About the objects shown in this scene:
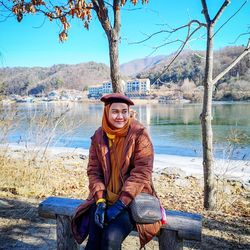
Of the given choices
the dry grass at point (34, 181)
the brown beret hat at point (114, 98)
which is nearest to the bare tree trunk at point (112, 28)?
the brown beret hat at point (114, 98)

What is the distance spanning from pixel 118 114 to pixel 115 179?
1.73ft

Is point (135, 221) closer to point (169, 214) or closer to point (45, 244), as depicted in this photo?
point (169, 214)

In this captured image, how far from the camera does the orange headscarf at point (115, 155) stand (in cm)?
224

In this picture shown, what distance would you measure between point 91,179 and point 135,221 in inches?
20.2

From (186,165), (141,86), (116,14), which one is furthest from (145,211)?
(186,165)

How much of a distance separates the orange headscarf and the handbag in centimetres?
22

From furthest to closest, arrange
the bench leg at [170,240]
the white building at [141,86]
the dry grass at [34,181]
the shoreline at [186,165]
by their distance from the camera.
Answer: the shoreline at [186,165]
the dry grass at [34,181]
the white building at [141,86]
the bench leg at [170,240]

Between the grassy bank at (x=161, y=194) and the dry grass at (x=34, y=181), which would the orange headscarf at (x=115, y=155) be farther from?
the dry grass at (x=34, y=181)

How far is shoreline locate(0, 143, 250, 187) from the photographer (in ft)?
20.3

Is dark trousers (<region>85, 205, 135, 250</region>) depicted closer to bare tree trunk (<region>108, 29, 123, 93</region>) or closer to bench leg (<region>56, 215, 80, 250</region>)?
bench leg (<region>56, 215, 80, 250</region>)

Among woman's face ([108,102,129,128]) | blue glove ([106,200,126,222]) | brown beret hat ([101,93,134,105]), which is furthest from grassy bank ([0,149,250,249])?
brown beret hat ([101,93,134,105])

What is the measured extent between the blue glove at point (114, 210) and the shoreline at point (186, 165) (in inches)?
155

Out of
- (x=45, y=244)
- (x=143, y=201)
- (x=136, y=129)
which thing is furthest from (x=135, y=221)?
(x=45, y=244)

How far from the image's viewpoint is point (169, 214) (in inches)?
84.0
